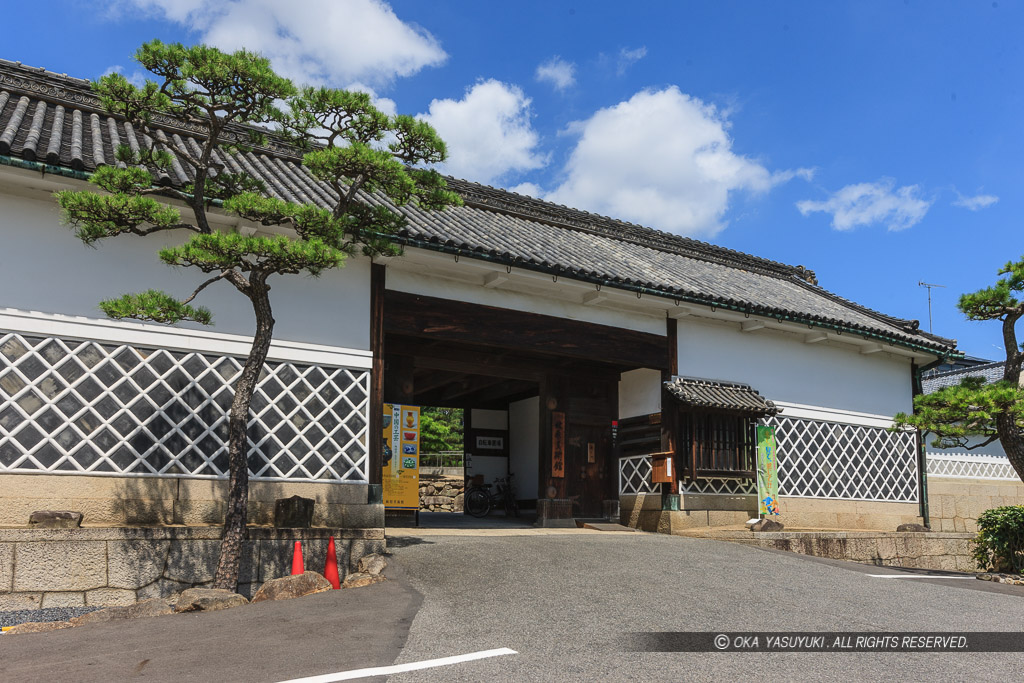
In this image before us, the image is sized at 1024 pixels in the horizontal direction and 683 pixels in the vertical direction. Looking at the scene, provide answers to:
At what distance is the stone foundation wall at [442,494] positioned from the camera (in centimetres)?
2139

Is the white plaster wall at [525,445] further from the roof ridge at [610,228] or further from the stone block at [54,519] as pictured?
the stone block at [54,519]

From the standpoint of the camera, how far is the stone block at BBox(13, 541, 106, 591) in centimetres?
728

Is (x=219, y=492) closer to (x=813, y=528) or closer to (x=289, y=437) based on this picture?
(x=289, y=437)

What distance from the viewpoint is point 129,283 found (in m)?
8.77

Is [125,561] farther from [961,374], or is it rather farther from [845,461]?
[961,374]

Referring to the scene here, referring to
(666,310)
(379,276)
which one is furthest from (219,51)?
(666,310)

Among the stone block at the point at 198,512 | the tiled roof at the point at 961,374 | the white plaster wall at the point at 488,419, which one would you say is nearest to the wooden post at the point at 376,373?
the stone block at the point at 198,512

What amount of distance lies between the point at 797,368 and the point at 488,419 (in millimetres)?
6495

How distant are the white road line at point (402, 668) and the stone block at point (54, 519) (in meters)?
4.24

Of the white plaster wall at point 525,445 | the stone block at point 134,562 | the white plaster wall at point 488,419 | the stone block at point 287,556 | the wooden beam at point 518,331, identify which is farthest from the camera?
the white plaster wall at point 488,419

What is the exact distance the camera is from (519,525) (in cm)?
1423

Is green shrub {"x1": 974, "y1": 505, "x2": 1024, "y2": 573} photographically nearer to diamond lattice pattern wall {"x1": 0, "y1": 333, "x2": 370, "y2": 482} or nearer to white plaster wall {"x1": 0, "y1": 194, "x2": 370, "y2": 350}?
diamond lattice pattern wall {"x1": 0, "y1": 333, "x2": 370, "y2": 482}

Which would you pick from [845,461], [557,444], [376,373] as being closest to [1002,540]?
[845,461]

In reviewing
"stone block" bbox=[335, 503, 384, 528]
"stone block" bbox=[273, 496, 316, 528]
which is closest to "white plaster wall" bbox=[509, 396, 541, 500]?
"stone block" bbox=[335, 503, 384, 528]
